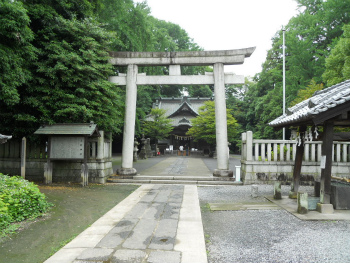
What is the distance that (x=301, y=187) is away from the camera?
8.75m

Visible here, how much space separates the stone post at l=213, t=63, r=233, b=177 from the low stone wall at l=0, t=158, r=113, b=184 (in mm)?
4622

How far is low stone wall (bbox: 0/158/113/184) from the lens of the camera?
930 cm

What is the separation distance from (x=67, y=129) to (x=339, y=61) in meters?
18.1

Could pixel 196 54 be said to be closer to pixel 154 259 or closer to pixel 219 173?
pixel 219 173

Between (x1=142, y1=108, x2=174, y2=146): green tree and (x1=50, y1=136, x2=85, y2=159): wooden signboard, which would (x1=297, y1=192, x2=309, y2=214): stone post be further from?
(x1=142, y1=108, x2=174, y2=146): green tree

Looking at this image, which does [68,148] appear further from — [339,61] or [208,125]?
[339,61]

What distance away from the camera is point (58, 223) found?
4.69 m

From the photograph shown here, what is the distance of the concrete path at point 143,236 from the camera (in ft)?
10.8

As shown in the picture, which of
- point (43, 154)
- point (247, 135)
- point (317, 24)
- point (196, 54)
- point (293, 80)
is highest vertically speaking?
point (317, 24)

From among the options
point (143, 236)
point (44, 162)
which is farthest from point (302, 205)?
point (44, 162)

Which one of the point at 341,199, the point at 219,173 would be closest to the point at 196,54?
the point at 219,173

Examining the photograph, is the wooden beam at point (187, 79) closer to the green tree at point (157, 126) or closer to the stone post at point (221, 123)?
the stone post at point (221, 123)

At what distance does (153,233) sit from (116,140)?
85.8 ft

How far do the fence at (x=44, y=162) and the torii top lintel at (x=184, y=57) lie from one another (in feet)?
11.0
